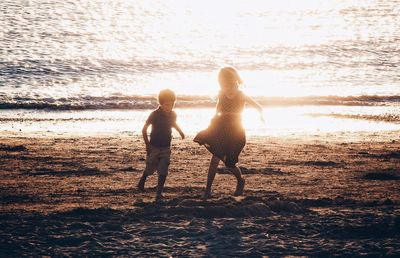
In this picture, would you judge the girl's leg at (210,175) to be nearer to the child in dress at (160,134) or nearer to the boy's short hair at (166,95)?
the child in dress at (160,134)

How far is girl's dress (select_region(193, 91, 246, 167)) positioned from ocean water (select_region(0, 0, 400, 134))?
7.61 m

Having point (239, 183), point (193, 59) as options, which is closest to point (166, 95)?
point (239, 183)

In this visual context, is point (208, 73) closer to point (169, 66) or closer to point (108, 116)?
point (169, 66)

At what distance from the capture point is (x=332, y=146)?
45.6ft

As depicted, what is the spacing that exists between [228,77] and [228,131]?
2.18ft

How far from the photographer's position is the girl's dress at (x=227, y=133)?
928cm

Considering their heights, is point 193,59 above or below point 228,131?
below

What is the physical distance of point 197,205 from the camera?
28.3 feet

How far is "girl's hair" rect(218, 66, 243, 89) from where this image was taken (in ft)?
30.0

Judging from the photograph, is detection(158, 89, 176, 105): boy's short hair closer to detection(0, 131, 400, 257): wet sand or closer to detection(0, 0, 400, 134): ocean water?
detection(0, 131, 400, 257): wet sand

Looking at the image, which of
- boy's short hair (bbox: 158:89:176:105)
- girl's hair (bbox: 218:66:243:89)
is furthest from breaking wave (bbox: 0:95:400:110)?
girl's hair (bbox: 218:66:243:89)

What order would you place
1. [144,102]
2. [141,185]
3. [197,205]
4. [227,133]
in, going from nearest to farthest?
[197,205]
[227,133]
[141,185]
[144,102]

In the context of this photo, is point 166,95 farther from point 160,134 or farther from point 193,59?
point 193,59

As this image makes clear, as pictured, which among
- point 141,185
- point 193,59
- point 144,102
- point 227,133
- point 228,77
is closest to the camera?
point 228,77
